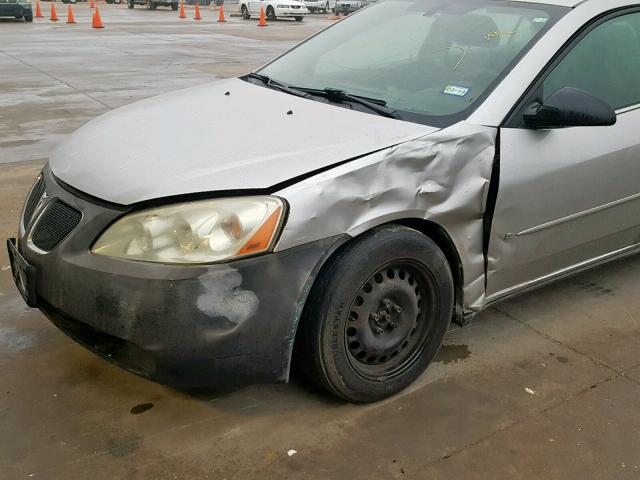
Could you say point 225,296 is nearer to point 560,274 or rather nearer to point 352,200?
point 352,200

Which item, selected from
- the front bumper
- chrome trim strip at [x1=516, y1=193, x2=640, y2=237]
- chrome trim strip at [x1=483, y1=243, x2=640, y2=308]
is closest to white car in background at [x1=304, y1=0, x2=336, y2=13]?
chrome trim strip at [x1=483, y1=243, x2=640, y2=308]

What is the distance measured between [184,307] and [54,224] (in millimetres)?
703

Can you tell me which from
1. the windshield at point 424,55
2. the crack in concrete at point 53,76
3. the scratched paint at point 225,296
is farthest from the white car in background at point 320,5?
the scratched paint at point 225,296

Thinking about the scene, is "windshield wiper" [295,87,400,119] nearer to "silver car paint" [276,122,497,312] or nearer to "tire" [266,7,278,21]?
"silver car paint" [276,122,497,312]

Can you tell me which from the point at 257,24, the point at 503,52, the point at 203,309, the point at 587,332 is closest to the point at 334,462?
the point at 203,309

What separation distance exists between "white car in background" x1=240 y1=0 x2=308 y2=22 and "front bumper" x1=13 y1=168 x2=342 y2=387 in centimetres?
2757

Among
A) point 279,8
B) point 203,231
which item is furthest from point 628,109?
point 279,8

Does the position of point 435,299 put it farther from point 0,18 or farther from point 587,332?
point 0,18

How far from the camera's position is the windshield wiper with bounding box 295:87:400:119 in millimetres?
3039

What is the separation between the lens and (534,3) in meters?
3.39

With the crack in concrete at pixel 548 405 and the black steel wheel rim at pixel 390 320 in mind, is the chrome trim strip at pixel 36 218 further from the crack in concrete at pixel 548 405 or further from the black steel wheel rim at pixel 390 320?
the crack in concrete at pixel 548 405

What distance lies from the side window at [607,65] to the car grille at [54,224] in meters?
2.02

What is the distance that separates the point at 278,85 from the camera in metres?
3.62

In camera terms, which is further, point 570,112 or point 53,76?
point 53,76
